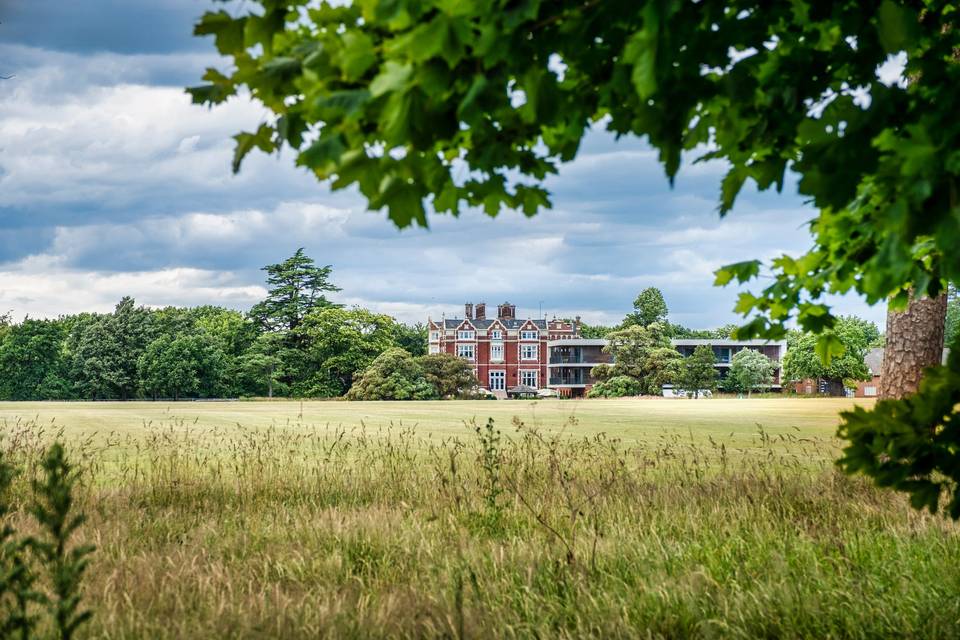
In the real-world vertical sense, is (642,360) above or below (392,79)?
above

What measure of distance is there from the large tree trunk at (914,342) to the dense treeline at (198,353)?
52.0 metres

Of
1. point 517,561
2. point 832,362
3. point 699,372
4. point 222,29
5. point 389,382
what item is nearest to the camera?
point 222,29

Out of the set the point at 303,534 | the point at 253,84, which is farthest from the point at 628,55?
the point at 303,534

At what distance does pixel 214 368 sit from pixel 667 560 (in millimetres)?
61593

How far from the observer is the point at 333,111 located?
8.04ft

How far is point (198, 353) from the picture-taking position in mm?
61156

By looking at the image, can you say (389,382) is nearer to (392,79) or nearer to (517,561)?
(517,561)

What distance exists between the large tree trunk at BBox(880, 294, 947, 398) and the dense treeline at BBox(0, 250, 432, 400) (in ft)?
171

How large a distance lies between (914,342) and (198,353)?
59216 millimetres

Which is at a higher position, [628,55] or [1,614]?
[628,55]

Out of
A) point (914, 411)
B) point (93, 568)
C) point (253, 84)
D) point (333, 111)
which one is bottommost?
point (93, 568)

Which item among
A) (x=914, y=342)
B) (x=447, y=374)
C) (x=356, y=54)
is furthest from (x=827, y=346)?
(x=447, y=374)

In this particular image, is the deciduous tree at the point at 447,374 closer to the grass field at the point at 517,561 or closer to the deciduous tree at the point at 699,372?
the deciduous tree at the point at 699,372

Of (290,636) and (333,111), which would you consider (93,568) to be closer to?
(290,636)
